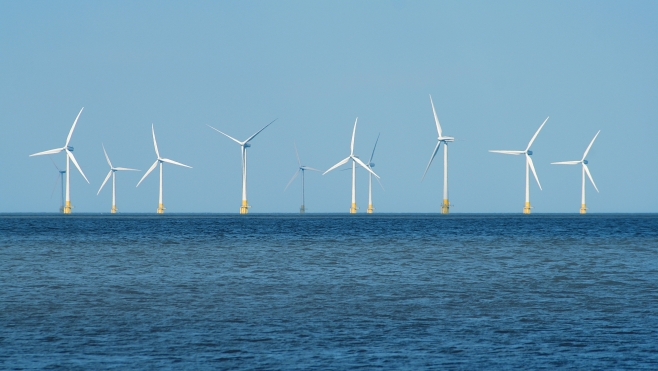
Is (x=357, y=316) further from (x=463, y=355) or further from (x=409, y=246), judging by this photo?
(x=409, y=246)

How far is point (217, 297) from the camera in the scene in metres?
28.3

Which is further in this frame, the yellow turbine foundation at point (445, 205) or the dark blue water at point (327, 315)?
the yellow turbine foundation at point (445, 205)

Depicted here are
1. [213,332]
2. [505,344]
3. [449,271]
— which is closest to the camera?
[505,344]

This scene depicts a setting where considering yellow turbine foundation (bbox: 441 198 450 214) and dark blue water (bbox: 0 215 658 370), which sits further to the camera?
yellow turbine foundation (bbox: 441 198 450 214)

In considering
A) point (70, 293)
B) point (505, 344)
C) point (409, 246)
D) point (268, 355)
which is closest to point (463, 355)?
point (505, 344)

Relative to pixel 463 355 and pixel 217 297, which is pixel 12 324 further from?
pixel 463 355

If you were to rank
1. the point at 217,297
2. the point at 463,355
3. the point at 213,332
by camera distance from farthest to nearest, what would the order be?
the point at 217,297 → the point at 213,332 → the point at 463,355

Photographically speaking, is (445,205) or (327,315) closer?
(327,315)

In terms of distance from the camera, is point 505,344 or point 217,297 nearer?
point 505,344

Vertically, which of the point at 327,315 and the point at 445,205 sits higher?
the point at 445,205

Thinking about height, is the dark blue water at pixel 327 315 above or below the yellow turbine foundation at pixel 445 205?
below

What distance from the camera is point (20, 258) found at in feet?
160

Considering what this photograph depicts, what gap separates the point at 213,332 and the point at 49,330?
3.82 meters

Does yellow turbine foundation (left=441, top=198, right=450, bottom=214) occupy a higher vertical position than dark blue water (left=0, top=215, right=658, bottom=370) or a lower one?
higher
